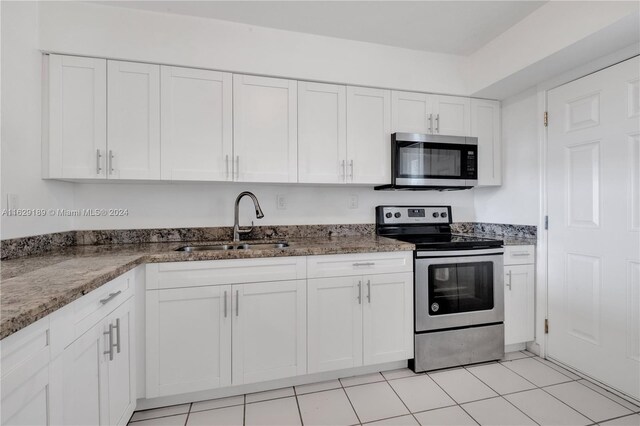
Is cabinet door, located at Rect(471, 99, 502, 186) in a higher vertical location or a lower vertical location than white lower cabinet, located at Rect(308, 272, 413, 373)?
higher

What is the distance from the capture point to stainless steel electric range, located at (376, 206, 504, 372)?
211 centimetres

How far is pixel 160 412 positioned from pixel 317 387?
91 cm

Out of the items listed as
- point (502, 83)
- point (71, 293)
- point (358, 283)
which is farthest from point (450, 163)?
point (71, 293)

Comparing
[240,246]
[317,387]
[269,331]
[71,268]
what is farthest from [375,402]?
[71,268]

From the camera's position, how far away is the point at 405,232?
108 inches

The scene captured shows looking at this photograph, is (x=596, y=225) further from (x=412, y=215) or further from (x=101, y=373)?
(x=101, y=373)

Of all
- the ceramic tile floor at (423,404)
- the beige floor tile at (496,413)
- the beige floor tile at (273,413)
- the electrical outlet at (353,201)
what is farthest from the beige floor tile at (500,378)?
the electrical outlet at (353,201)

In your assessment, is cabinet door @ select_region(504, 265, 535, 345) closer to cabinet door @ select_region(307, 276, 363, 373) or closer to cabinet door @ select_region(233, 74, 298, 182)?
cabinet door @ select_region(307, 276, 363, 373)

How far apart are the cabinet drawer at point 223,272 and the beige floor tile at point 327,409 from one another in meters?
0.71

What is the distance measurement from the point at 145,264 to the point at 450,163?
2274mm

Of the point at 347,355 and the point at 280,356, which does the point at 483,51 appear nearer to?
the point at 347,355

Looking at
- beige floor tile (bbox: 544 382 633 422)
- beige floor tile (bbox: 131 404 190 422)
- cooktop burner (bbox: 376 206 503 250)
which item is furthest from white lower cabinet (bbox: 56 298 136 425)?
beige floor tile (bbox: 544 382 633 422)

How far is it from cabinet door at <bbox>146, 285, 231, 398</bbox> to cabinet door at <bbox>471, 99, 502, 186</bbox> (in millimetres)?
2287

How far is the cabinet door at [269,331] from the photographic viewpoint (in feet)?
5.96
